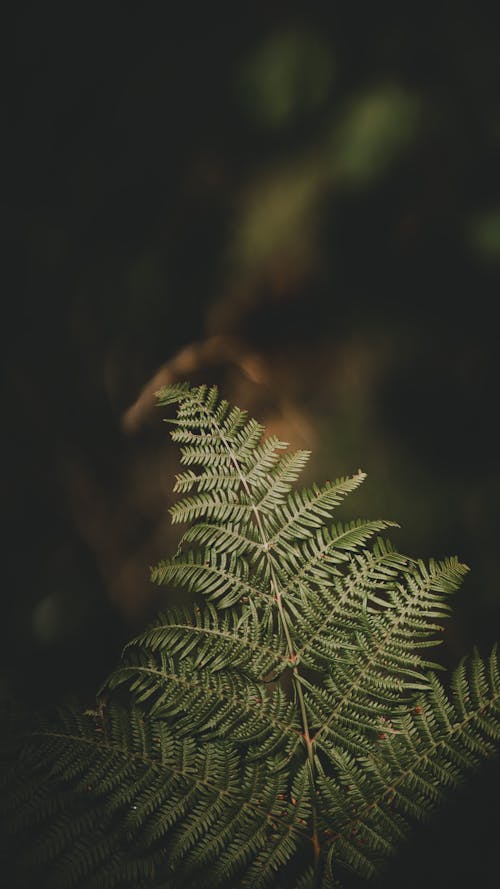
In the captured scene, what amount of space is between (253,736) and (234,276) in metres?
1.08

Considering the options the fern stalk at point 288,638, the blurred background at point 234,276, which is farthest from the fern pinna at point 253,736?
the blurred background at point 234,276

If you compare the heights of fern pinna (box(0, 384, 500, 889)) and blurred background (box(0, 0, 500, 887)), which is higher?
blurred background (box(0, 0, 500, 887))

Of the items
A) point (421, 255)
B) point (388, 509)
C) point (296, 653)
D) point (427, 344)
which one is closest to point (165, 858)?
point (296, 653)

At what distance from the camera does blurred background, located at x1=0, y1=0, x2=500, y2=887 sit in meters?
1.44

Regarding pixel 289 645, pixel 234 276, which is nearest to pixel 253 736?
pixel 289 645

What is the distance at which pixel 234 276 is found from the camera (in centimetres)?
161

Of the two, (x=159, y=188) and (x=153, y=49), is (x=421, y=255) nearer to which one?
(x=159, y=188)

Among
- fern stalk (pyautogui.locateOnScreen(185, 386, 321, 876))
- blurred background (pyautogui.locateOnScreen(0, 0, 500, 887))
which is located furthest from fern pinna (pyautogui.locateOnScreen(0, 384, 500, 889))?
blurred background (pyautogui.locateOnScreen(0, 0, 500, 887))

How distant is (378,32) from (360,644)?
1.35 m

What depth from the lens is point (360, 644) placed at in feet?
3.46

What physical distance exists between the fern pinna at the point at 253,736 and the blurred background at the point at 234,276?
418mm

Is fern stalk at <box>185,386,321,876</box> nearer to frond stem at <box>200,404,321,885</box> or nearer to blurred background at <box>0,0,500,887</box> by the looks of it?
frond stem at <box>200,404,321,885</box>

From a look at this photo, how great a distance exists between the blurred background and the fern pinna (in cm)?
42

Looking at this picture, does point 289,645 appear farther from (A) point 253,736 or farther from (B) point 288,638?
(A) point 253,736
